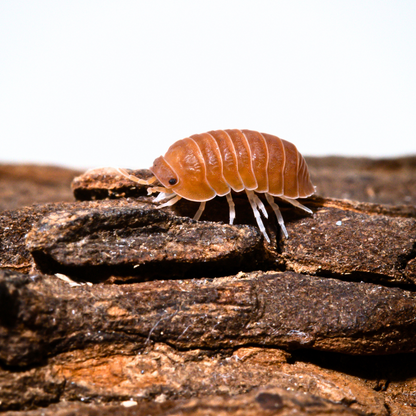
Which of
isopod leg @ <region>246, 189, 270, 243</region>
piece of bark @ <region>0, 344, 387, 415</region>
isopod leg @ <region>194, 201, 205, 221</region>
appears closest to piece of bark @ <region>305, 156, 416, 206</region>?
A: isopod leg @ <region>246, 189, 270, 243</region>

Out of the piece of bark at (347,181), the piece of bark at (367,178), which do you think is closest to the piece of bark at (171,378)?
the piece of bark at (347,181)

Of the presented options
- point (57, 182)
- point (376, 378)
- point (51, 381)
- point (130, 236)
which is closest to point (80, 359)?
point (51, 381)

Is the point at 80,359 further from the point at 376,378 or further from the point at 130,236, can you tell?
the point at 376,378

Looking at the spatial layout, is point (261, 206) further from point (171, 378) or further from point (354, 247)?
point (171, 378)

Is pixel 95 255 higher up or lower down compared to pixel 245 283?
higher up

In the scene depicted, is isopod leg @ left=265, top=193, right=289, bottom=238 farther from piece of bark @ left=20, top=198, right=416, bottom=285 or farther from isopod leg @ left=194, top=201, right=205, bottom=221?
isopod leg @ left=194, top=201, right=205, bottom=221

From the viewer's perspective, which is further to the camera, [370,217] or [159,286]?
[370,217]

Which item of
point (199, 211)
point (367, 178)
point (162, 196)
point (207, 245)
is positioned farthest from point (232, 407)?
point (367, 178)
